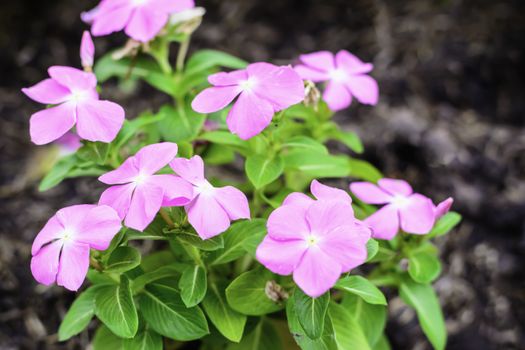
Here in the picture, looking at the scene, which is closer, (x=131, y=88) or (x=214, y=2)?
(x=131, y=88)

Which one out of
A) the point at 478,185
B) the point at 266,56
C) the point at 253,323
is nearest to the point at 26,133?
the point at 266,56

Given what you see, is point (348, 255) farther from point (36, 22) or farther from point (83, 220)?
point (36, 22)

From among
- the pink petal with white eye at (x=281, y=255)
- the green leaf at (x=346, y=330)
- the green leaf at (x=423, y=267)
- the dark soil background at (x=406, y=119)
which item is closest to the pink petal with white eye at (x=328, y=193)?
the pink petal with white eye at (x=281, y=255)

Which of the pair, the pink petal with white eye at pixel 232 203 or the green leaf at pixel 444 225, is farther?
the green leaf at pixel 444 225

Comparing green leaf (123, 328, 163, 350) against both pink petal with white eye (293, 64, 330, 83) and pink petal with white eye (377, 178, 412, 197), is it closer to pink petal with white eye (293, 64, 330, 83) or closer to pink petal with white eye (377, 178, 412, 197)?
pink petal with white eye (377, 178, 412, 197)

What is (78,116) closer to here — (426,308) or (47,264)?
(47,264)

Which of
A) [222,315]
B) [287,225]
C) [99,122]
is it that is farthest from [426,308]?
[99,122]

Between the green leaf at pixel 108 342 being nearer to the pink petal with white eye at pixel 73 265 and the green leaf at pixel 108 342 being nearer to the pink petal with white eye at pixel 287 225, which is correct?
the pink petal with white eye at pixel 73 265
